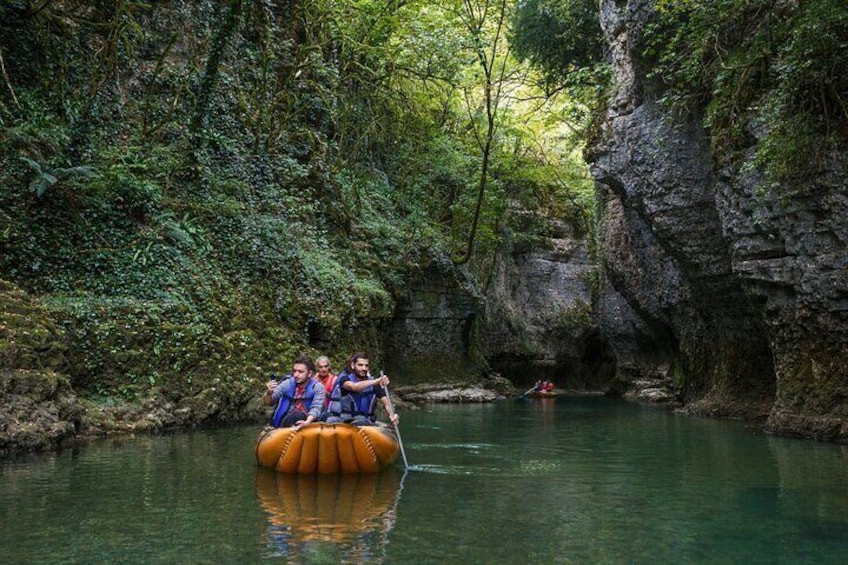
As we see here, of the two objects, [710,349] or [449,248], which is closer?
[710,349]

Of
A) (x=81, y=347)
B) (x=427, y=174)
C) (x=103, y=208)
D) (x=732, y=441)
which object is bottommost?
(x=732, y=441)

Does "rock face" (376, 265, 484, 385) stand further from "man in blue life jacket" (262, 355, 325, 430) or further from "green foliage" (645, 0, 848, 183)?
"man in blue life jacket" (262, 355, 325, 430)

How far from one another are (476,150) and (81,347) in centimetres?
1874

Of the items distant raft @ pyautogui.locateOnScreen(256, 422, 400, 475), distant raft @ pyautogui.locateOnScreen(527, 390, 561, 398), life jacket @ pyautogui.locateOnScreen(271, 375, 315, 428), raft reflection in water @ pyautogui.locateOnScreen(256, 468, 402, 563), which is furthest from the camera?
distant raft @ pyautogui.locateOnScreen(527, 390, 561, 398)

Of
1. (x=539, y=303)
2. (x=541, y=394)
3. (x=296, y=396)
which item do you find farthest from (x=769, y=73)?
(x=539, y=303)

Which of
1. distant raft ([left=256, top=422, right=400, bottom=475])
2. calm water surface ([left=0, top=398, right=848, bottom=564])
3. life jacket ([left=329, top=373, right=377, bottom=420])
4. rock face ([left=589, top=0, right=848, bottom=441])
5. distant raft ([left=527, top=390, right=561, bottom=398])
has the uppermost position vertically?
rock face ([left=589, top=0, right=848, bottom=441])

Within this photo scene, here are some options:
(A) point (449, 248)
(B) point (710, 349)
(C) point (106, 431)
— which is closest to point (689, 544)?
(C) point (106, 431)

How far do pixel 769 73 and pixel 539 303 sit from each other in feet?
69.7

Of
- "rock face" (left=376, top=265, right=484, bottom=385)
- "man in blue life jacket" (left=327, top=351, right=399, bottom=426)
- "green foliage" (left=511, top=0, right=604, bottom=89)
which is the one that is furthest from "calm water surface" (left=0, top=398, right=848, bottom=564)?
"green foliage" (left=511, top=0, right=604, bottom=89)

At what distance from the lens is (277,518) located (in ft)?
21.8

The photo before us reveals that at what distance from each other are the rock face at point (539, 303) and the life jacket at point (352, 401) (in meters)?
22.6

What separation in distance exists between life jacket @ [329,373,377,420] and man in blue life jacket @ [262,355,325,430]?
0.17 meters

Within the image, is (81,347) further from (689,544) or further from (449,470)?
(689,544)

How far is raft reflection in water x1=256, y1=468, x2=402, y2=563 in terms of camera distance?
5.60m
